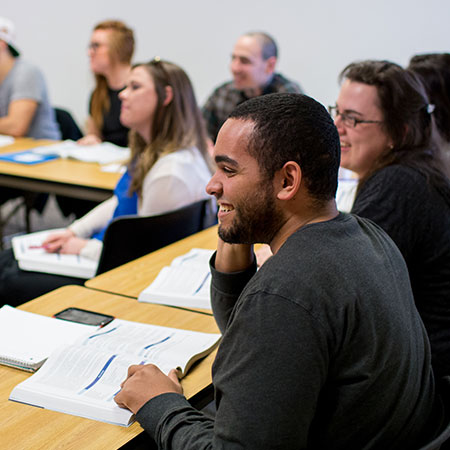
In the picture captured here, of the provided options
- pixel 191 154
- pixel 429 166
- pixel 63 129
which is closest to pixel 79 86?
pixel 63 129

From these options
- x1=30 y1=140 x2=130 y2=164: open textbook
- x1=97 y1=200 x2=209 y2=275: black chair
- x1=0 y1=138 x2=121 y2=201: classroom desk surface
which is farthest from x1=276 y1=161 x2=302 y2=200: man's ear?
x1=30 y1=140 x2=130 y2=164: open textbook

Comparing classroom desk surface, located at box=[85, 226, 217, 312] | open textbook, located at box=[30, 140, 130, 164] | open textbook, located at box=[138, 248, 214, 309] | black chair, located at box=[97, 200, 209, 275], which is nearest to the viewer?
open textbook, located at box=[138, 248, 214, 309]

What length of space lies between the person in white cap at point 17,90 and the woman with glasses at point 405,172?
9.87ft

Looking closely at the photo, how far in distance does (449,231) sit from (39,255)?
1566 mm

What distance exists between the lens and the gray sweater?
90cm

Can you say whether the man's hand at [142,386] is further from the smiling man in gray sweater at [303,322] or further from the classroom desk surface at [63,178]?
the classroom desk surface at [63,178]

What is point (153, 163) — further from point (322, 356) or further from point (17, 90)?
point (17, 90)

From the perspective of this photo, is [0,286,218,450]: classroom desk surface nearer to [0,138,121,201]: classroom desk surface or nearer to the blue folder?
[0,138,121,201]: classroom desk surface

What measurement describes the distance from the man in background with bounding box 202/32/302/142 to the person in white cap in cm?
125

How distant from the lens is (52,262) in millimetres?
2436

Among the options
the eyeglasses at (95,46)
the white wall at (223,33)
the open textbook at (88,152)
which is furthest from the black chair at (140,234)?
the white wall at (223,33)

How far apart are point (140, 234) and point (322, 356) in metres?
1.41

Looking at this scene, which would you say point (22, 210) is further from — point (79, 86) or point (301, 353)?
point (301, 353)

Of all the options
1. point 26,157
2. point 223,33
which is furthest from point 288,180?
point 223,33
